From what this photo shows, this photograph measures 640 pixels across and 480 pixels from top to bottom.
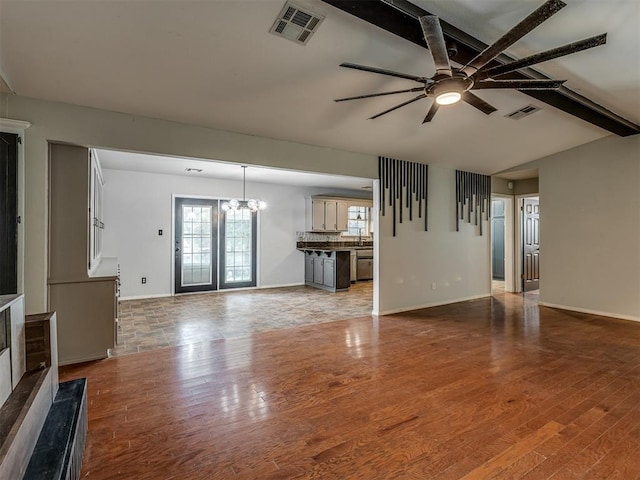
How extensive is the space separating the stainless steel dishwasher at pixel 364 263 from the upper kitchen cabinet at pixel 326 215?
78 cm

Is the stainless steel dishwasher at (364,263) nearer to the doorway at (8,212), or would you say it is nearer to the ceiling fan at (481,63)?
the ceiling fan at (481,63)

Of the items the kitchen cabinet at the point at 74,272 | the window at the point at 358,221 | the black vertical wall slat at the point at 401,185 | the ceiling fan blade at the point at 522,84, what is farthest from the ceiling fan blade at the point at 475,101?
the window at the point at 358,221

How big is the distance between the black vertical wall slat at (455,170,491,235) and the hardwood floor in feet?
9.22

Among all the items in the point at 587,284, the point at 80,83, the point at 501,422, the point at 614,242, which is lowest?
the point at 501,422

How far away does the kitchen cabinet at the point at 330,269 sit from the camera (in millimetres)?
7309

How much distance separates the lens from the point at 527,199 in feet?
23.2

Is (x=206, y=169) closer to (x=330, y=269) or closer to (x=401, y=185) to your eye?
(x=330, y=269)

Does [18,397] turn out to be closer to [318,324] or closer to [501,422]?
[501,422]

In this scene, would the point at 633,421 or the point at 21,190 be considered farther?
the point at 21,190

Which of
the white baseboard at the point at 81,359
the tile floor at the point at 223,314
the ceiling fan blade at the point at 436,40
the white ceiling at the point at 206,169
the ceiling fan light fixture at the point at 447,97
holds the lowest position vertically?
the tile floor at the point at 223,314

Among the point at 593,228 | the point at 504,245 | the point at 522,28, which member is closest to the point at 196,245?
the point at 522,28

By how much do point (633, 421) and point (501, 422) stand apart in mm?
886

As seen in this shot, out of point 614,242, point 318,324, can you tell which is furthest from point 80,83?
point 614,242

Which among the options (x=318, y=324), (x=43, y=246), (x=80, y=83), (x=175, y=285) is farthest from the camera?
(x=175, y=285)
